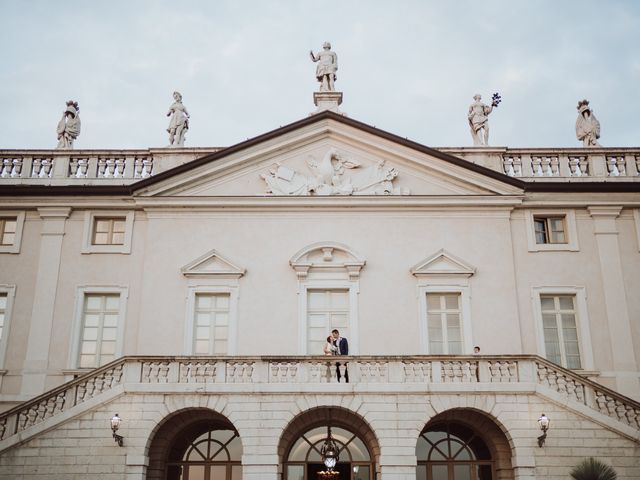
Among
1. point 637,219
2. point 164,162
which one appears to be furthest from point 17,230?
point 637,219

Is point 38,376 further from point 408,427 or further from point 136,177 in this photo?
point 408,427

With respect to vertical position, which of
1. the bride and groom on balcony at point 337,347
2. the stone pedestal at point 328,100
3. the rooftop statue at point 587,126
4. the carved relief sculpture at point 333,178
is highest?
the stone pedestal at point 328,100

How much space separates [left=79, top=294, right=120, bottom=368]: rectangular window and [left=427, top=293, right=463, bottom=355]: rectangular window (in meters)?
9.40

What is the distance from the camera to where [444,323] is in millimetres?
21609

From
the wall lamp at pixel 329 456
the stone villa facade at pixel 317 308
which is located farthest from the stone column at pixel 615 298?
the wall lamp at pixel 329 456

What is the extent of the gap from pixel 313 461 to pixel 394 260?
6.37m

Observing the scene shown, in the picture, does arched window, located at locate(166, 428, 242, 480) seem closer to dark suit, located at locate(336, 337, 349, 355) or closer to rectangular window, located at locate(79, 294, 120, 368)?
rectangular window, located at locate(79, 294, 120, 368)

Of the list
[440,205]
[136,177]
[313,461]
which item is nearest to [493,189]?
[440,205]

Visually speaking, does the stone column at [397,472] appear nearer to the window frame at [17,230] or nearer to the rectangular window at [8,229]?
the window frame at [17,230]

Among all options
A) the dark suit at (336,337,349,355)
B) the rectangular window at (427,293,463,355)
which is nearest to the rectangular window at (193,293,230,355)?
the dark suit at (336,337,349,355)

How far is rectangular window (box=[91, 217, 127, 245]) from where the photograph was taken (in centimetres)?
2298

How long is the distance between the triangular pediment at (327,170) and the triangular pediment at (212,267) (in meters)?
2.13

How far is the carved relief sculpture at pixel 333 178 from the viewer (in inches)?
905

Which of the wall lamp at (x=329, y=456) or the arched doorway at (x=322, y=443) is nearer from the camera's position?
the wall lamp at (x=329, y=456)
